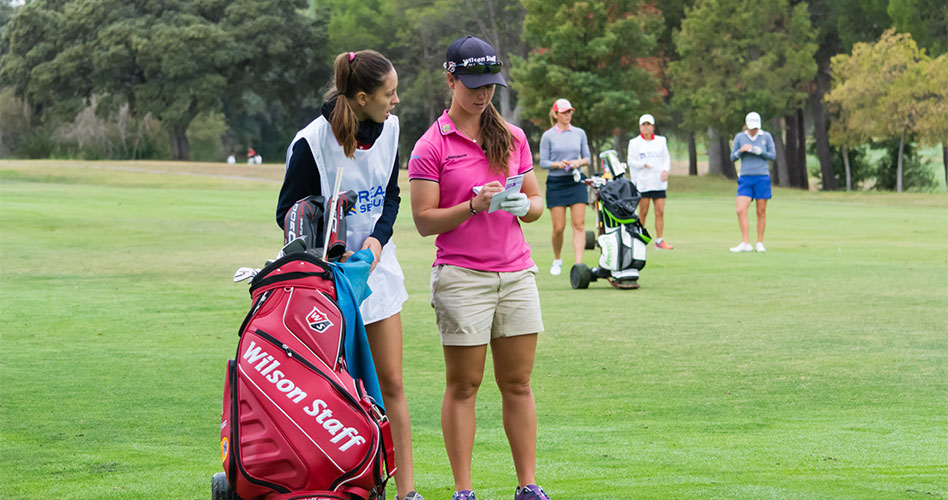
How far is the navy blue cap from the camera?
5.05 meters

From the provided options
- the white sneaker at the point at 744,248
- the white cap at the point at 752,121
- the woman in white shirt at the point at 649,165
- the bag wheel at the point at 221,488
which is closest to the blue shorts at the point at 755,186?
the white cap at the point at 752,121

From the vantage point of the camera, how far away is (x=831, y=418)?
7.02 meters

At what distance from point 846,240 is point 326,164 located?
1895cm

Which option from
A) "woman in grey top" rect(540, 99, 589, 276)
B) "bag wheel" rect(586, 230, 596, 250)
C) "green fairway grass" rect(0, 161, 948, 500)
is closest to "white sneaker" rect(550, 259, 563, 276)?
"green fairway grass" rect(0, 161, 948, 500)

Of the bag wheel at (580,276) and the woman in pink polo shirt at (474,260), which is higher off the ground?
the woman in pink polo shirt at (474,260)

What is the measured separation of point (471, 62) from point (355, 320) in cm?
122

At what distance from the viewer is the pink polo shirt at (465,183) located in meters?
5.14

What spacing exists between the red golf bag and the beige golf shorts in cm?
77

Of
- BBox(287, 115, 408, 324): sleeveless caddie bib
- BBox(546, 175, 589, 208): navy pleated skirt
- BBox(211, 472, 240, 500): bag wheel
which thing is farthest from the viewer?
BBox(546, 175, 589, 208): navy pleated skirt

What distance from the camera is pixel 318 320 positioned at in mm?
4422

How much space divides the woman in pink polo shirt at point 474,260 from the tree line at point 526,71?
48779 millimetres

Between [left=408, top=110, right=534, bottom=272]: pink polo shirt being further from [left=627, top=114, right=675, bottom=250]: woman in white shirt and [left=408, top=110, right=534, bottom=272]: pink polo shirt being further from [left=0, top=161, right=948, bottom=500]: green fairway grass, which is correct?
[left=627, top=114, right=675, bottom=250]: woman in white shirt

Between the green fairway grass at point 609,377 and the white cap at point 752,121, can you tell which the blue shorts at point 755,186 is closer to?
the white cap at point 752,121

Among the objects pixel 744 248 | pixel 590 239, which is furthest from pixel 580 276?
pixel 744 248
